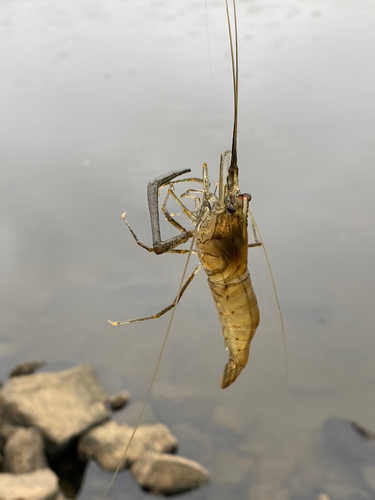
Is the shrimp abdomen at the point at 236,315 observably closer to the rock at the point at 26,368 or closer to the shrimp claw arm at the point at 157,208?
the shrimp claw arm at the point at 157,208

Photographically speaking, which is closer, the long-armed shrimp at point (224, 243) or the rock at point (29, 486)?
the long-armed shrimp at point (224, 243)

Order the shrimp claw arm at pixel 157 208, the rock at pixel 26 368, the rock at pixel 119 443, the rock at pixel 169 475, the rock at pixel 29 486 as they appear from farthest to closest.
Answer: the rock at pixel 26 368 → the rock at pixel 119 443 → the rock at pixel 169 475 → the rock at pixel 29 486 → the shrimp claw arm at pixel 157 208

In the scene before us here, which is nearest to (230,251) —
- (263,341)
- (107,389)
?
(263,341)

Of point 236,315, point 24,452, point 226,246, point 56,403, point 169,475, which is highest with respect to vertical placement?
point 226,246

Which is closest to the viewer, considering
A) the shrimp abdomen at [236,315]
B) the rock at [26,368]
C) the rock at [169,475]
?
the shrimp abdomen at [236,315]

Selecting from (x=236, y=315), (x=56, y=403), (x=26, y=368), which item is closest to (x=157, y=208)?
(x=236, y=315)

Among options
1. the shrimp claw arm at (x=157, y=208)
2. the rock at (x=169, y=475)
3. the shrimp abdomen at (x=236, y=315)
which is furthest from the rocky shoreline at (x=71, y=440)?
the shrimp claw arm at (x=157, y=208)

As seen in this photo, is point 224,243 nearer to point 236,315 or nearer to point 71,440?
point 236,315
